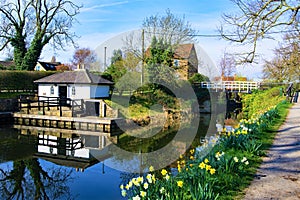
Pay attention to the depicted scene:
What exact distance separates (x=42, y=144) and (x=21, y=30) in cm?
1816

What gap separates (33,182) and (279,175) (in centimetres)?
639

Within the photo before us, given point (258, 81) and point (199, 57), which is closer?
point (199, 57)

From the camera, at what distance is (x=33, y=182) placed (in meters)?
7.88

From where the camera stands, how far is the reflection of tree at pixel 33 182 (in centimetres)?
700

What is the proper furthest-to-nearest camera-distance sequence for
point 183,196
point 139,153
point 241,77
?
point 241,77 < point 139,153 < point 183,196

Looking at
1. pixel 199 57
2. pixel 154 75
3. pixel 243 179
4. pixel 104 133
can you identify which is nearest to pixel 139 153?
pixel 104 133

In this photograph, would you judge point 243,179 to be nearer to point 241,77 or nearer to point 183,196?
point 183,196

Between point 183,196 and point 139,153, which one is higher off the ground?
point 183,196

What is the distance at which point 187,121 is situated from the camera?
66.8 feet

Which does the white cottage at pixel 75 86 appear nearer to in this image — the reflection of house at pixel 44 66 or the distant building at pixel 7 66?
the distant building at pixel 7 66

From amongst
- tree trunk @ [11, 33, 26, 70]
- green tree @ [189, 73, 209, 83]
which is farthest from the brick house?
tree trunk @ [11, 33, 26, 70]

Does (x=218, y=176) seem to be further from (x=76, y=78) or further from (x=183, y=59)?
(x=183, y=59)

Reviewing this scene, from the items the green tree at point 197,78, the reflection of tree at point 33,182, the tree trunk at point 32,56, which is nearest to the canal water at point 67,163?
the reflection of tree at point 33,182

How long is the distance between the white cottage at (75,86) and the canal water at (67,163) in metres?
4.55
